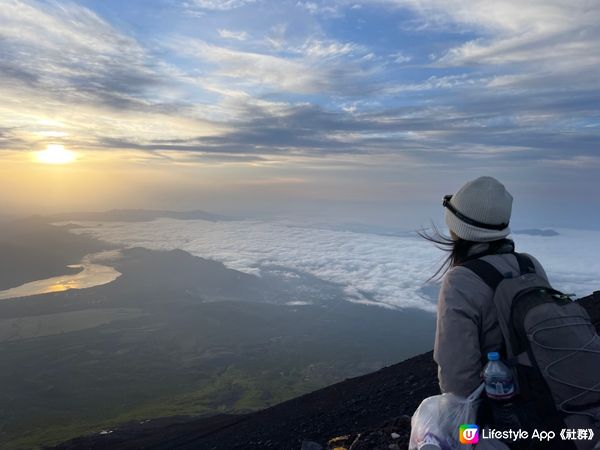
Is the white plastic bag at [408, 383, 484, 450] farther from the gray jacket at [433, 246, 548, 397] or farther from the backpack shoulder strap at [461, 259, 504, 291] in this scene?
the backpack shoulder strap at [461, 259, 504, 291]

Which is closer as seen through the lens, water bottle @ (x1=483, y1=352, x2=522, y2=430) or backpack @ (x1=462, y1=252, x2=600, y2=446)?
backpack @ (x1=462, y1=252, x2=600, y2=446)

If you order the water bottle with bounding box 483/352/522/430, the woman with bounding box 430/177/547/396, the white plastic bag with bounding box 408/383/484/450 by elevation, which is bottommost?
the white plastic bag with bounding box 408/383/484/450

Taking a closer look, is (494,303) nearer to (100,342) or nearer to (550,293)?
(550,293)

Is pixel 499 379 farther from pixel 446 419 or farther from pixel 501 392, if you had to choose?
pixel 446 419

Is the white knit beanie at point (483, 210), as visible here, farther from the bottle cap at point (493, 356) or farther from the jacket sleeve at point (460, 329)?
the bottle cap at point (493, 356)

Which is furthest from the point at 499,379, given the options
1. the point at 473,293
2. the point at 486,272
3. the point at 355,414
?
the point at 355,414

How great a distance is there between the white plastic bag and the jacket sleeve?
0.41 ft

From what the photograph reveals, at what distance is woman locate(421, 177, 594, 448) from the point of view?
3.90 meters

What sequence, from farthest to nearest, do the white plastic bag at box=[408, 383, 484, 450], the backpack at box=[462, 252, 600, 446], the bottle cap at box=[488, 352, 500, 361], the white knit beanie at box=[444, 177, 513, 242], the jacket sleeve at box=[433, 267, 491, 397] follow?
1. the white knit beanie at box=[444, 177, 513, 242]
2. the white plastic bag at box=[408, 383, 484, 450]
3. the jacket sleeve at box=[433, 267, 491, 397]
4. the bottle cap at box=[488, 352, 500, 361]
5. the backpack at box=[462, 252, 600, 446]

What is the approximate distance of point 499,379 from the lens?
380 cm

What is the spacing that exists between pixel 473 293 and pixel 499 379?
2.37ft

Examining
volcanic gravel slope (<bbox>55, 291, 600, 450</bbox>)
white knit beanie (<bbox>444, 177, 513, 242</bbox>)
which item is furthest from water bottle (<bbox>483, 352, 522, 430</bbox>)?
volcanic gravel slope (<bbox>55, 291, 600, 450</bbox>)

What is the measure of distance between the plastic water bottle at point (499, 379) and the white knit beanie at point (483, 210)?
1141 millimetres

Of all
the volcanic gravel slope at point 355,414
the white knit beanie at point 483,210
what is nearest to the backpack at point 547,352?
the white knit beanie at point 483,210
